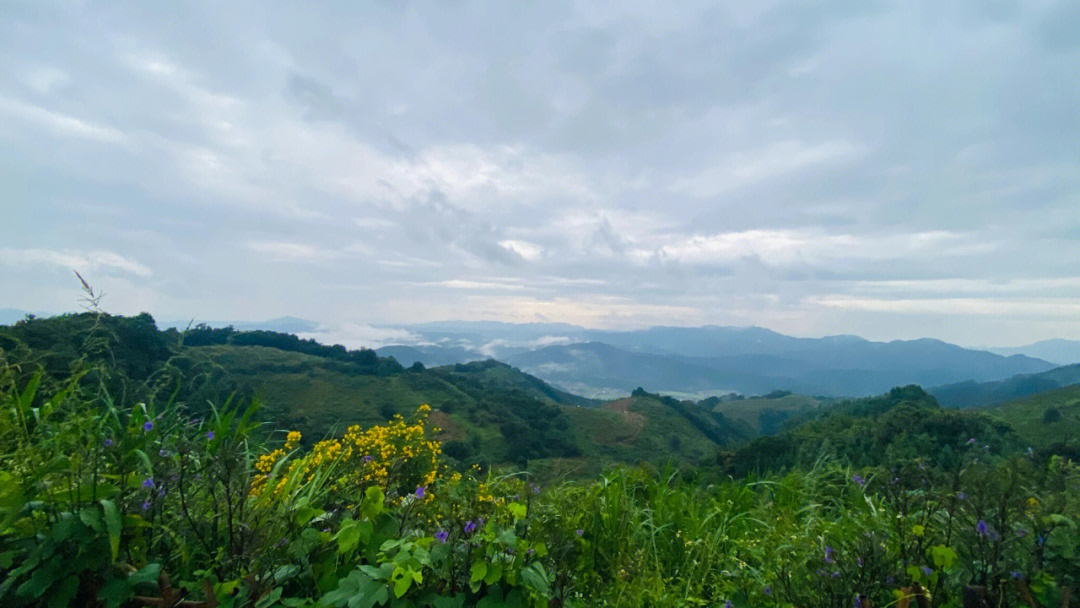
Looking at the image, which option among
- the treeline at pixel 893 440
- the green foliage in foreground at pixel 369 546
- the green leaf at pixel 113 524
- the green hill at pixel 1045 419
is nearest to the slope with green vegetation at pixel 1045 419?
the green hill at pixel 1045 419

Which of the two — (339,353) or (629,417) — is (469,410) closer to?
(629,417)

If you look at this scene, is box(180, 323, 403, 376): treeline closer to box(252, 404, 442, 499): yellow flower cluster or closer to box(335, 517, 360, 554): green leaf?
box(252, 404, 442, 499): yellow flower cluster

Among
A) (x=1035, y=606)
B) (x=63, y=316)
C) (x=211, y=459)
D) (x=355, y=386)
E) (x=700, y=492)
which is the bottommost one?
(x=355, y=386)

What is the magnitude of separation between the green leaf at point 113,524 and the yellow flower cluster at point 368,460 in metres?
0.80

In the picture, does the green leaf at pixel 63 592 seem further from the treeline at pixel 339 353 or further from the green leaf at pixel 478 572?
the treeline at pixel 339 353

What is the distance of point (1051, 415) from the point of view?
45062 millimetres

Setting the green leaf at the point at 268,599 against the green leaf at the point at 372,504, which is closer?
the green leaf at the point at 268,599

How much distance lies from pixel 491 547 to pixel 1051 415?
60938 millimetres

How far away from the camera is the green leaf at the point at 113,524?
1.88 meters

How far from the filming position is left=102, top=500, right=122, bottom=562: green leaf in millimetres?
1875

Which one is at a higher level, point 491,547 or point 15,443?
point 15,443

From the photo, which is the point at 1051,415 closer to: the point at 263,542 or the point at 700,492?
the point at 700,492

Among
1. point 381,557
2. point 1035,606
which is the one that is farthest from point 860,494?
point 381,557

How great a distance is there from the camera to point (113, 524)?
1.91 meters
